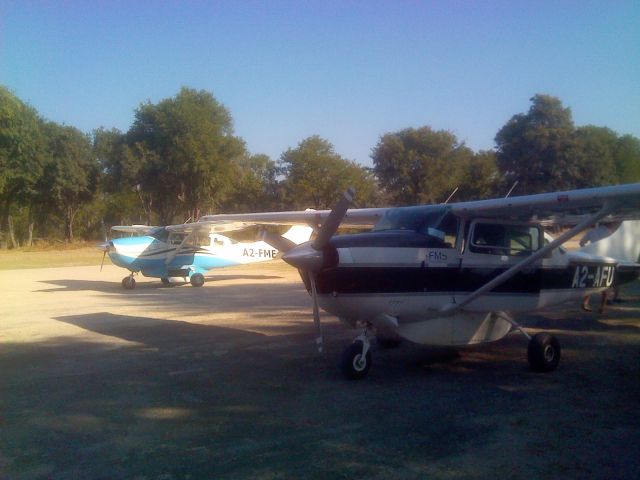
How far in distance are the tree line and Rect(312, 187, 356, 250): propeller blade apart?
33.0 metres

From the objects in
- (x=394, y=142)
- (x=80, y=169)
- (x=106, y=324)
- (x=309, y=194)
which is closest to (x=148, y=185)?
(x=80, y=169)

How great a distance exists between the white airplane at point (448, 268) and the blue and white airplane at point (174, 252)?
12623mm

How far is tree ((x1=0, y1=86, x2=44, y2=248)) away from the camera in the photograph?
4847 centimetres

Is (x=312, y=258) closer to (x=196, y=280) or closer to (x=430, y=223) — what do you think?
(x=430, y=223)

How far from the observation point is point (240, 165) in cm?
5447

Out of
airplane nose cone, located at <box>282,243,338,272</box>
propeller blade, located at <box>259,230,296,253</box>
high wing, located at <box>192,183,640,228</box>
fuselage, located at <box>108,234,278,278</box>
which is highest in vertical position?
high wing, located at <box>192,183,640,228</box>

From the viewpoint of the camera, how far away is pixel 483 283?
27.2 ft

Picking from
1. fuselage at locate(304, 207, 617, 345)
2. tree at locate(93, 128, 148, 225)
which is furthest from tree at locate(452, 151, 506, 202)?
fuselage at locate(304, 207, 617, 345)

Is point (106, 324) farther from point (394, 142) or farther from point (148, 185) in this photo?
point (148, 185)

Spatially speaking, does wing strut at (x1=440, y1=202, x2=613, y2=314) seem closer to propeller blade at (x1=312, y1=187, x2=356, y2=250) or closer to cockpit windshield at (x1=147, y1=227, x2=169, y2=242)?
propeller blade at (x1=312, y1=187, x2=356, y2=250)

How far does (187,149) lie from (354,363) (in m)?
42.0

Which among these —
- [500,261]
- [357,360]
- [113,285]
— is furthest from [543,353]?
[113,285]

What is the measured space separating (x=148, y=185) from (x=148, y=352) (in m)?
42.6

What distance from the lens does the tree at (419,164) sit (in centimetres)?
4012
